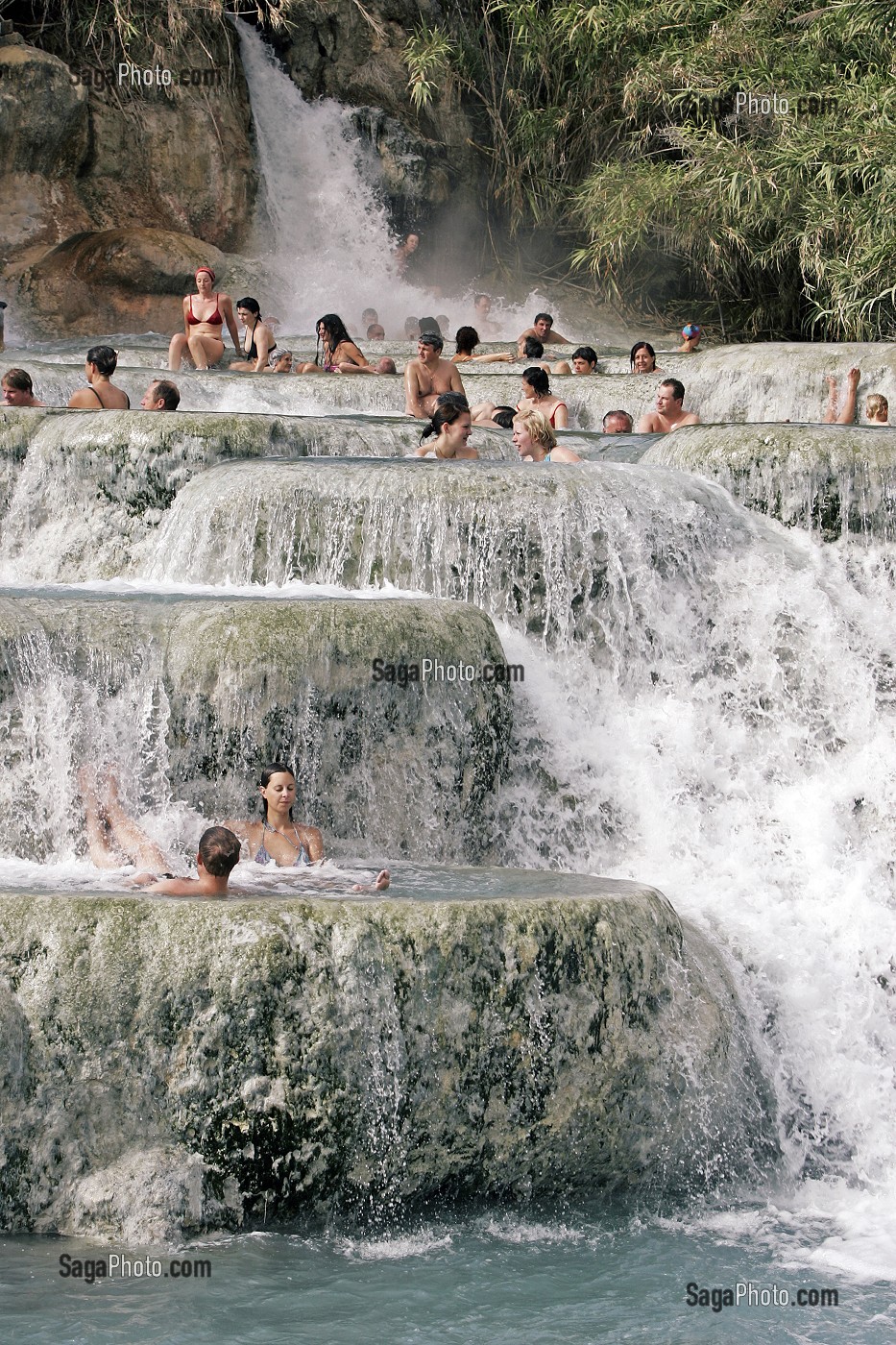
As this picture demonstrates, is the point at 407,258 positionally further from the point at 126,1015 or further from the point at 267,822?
the point at 126,1015

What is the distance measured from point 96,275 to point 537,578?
947 cm

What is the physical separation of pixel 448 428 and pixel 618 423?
7.86ft

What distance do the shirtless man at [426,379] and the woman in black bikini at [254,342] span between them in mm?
2425

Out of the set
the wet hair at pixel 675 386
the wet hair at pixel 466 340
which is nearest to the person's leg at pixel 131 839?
the wet hair at pixel 675 386

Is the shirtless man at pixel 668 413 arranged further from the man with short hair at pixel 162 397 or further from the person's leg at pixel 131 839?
the person's leg at pixel 131 839

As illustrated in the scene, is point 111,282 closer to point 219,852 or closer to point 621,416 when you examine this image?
point 621,416

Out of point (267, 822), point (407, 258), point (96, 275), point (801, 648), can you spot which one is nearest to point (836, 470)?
point (801, 648)

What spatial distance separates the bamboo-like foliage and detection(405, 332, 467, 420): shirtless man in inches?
206

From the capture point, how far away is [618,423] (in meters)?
11.9

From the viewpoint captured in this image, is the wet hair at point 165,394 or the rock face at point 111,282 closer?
the wet hair at point 165,394

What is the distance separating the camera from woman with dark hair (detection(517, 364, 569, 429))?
11.5 metres

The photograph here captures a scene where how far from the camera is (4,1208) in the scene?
4984 millimetres

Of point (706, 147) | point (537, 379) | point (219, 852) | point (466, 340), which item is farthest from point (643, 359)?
point (219, 852)

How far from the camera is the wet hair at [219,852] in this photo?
5508mm
